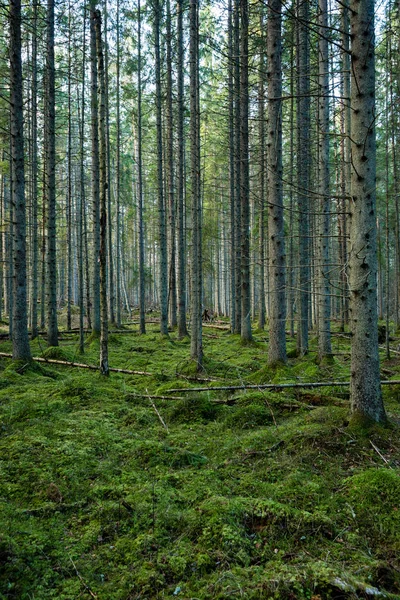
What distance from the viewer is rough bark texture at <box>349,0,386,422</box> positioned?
169 inches

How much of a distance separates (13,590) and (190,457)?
222 centimetres

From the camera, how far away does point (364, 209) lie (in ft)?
14.1

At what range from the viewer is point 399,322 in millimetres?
18578

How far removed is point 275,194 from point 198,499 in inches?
245

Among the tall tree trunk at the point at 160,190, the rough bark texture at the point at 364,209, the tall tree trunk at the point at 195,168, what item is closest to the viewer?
the rough bark texture at the point at 364,209

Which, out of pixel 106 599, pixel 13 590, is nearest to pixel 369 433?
pixel 106 599

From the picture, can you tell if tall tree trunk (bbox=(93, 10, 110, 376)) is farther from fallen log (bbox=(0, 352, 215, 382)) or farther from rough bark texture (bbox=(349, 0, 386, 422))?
rough bark texture (bbox=(349, 0, 386, 422))

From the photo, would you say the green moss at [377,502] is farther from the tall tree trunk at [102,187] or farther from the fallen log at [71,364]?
the fallen log at [71,364]

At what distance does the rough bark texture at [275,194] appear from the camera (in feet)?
25.0

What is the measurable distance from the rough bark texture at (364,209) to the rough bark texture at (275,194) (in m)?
3.25

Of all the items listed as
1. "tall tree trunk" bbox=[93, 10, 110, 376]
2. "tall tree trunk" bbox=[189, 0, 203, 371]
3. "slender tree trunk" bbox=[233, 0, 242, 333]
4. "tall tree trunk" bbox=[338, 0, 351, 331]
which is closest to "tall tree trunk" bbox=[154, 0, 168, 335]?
"slender tree trunk" bbox=[233, 0, 242, 333]

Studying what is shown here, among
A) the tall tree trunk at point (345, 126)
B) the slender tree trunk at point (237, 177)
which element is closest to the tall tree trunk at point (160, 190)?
the slender tree trunk at point (237, 177)

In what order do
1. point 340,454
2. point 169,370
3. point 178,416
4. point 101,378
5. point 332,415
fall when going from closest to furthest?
point 340,454
point 332,415
point 178,416
point 101,378
point 169,370

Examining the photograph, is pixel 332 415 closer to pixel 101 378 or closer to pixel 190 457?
pixel 190 457
